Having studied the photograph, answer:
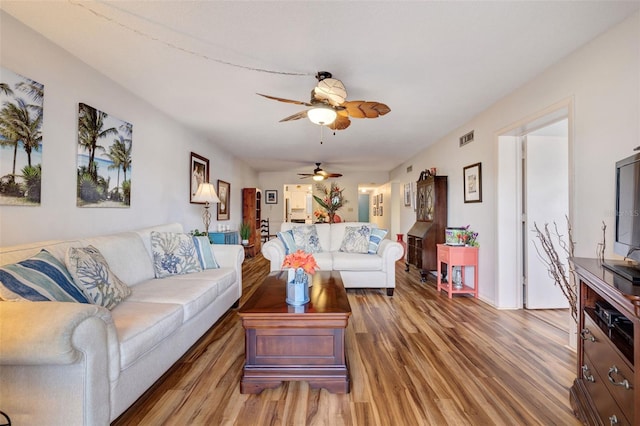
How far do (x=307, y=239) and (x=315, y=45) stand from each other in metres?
2.74

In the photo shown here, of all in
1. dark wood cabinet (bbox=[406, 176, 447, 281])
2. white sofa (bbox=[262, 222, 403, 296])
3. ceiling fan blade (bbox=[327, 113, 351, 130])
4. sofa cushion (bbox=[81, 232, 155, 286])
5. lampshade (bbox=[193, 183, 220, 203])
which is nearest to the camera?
sofa cushion (bbox=[81, 232, 155, 286])

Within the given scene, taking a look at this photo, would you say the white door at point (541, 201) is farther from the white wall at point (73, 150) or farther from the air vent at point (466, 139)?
the white wall at point (73, 150)

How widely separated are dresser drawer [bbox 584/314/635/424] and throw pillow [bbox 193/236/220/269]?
2986mm

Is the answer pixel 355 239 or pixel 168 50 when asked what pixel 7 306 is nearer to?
pixel 168 50

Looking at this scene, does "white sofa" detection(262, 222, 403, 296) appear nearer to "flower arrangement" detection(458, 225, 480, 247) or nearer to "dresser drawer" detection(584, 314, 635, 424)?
"flower arrangement" detection(458, 225, 480, 247)

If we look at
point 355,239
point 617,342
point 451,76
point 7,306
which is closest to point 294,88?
point 451,76

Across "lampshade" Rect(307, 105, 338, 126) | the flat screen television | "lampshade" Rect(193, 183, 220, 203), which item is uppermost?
"lampshade" Rect(307, 105, 338, 126)

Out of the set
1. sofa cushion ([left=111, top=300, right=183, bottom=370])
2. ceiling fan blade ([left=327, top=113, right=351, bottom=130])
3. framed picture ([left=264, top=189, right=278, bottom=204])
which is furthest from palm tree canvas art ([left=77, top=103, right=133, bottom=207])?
framed picture ([left=264, top=189, right=278, bottom=204])

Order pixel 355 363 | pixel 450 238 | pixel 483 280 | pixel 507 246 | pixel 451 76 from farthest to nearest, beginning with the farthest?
pixel 450 238 → pixel 483 280 → pixel 507 246 → pixel 451 76 → pixel 355 363

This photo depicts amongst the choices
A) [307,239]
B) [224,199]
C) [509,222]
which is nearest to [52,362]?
[307,239]

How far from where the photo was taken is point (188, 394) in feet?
5.57

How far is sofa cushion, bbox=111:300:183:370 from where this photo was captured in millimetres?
1421

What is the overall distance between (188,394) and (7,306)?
3.41 feet

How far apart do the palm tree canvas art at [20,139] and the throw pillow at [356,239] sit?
3.40 meters
